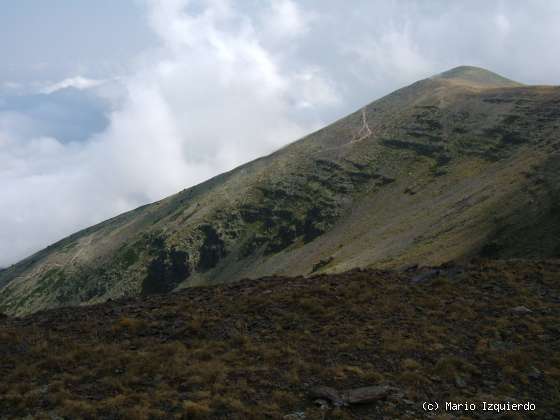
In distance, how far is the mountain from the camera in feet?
201

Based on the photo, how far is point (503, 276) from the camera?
25.2 m

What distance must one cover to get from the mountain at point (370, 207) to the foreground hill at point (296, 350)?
24.1 meters

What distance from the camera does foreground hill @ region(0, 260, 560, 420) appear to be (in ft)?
46.2

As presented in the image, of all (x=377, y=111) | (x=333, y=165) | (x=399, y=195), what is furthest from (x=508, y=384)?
(x=377, y=111)

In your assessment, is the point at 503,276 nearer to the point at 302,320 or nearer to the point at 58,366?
the point at 302,320

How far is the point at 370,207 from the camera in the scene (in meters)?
112

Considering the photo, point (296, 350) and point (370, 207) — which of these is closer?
point (296, 350)

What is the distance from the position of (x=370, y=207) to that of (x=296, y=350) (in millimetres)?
96817

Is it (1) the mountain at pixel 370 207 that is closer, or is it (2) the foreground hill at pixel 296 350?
(2) the foreground hill at pixel 296 350

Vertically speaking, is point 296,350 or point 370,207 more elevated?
point 370,207

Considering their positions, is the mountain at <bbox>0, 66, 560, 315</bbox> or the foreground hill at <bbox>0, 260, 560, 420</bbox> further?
the mountain at <bbox>0, 66, 560, 315</bbox>

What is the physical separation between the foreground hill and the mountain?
79.1 feet

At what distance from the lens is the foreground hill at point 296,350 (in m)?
14.1

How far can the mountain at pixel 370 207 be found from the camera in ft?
201
